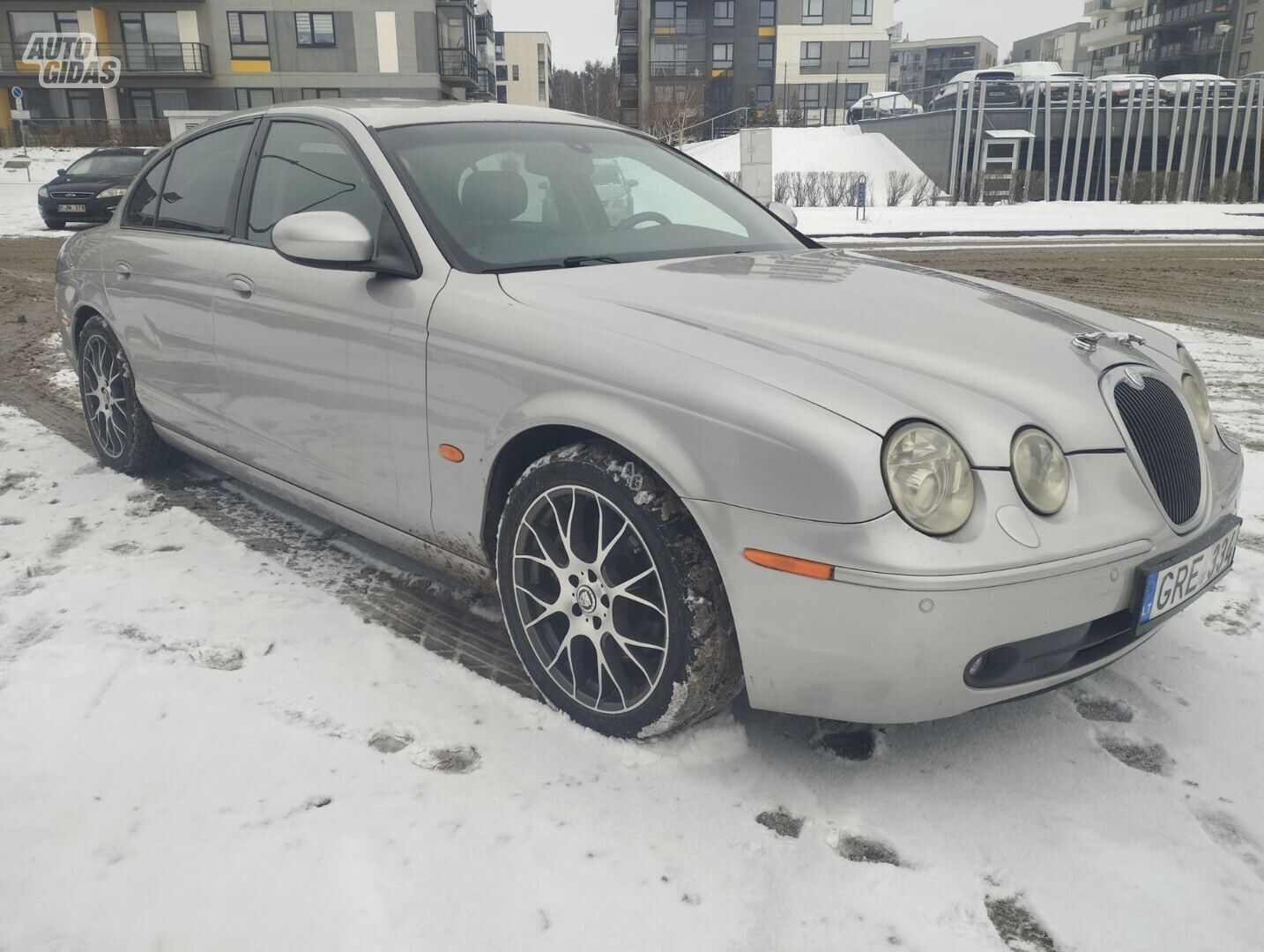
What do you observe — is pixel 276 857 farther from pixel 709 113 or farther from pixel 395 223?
pixel 709 113

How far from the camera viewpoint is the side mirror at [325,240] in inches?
111

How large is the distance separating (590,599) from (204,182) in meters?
2.62

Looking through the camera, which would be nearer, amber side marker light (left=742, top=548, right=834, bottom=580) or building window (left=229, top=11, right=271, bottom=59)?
amber side marker light (left=742, top=548, right=834, bottom=580)

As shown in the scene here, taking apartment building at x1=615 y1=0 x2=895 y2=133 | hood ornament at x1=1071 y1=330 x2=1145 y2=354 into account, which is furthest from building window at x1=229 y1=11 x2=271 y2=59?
hood ornament at x1=1071 y1=330 x2=1145 y2=354

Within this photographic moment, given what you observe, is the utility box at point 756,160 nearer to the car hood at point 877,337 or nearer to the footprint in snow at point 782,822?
the car hood at point 877,337

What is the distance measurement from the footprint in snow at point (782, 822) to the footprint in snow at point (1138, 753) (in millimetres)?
848

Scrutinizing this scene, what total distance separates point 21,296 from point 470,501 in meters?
9.94

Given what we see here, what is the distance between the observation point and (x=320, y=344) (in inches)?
124

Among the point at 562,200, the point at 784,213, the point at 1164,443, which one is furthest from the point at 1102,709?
the point at 784,213

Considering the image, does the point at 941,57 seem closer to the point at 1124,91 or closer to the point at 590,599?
the point at 1124,91

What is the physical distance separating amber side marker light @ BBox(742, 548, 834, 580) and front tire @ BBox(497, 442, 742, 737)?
155 millimetres

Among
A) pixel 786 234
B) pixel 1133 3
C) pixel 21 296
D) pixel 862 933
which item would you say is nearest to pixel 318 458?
pixel 786 234

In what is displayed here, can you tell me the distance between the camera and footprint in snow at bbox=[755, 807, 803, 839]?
2227 millimetres

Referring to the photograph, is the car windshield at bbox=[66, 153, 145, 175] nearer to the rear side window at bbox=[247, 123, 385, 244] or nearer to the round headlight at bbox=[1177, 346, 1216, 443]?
the rear side window at bbox=[247, 123, 385, 244]
